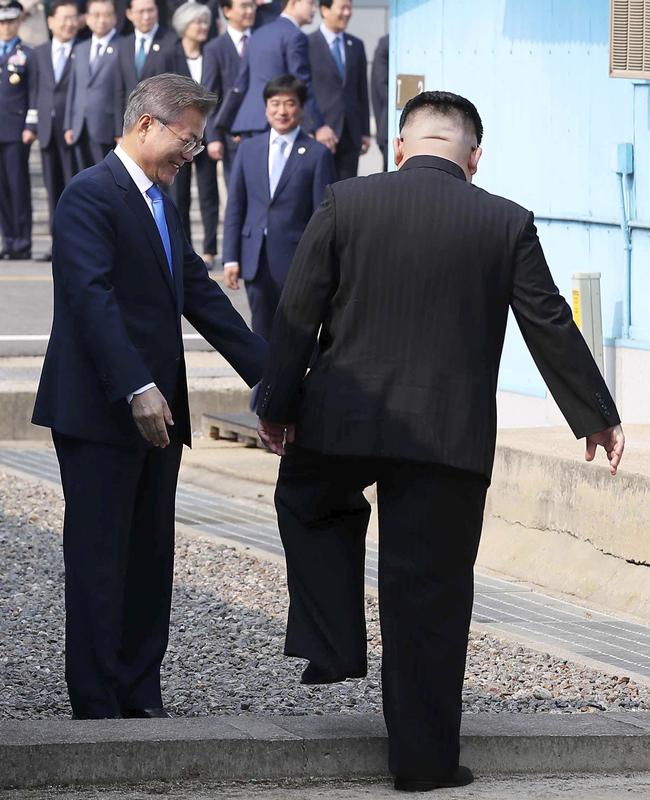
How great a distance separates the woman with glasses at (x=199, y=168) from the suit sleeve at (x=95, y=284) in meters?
12.0

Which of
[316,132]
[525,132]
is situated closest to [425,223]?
[525,132]

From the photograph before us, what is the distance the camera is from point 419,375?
4.71m

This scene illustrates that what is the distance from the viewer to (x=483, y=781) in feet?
16.3

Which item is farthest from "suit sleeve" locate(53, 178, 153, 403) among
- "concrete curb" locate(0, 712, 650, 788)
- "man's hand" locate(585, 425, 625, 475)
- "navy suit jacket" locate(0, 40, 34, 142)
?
"navy suit jacket" locate(0, 40, 34, 142)

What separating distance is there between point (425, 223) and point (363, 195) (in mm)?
156

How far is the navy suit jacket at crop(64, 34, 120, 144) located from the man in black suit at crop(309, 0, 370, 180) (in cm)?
223

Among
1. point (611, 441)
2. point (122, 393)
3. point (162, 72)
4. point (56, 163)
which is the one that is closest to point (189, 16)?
point (162, 72)

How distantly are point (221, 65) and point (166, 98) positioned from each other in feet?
37.1

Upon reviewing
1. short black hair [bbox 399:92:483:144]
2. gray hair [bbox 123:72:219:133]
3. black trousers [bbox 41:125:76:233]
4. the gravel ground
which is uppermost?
black trousers [bbox 41:125:76:233]

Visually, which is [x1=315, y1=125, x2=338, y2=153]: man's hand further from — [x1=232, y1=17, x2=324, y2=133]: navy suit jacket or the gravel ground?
the gravel ground

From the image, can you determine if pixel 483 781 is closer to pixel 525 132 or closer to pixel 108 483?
pixel 108 483

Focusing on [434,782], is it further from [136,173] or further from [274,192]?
[274,192]

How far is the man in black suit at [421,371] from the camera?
4695 millimetres

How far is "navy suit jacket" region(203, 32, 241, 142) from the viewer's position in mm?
16328
